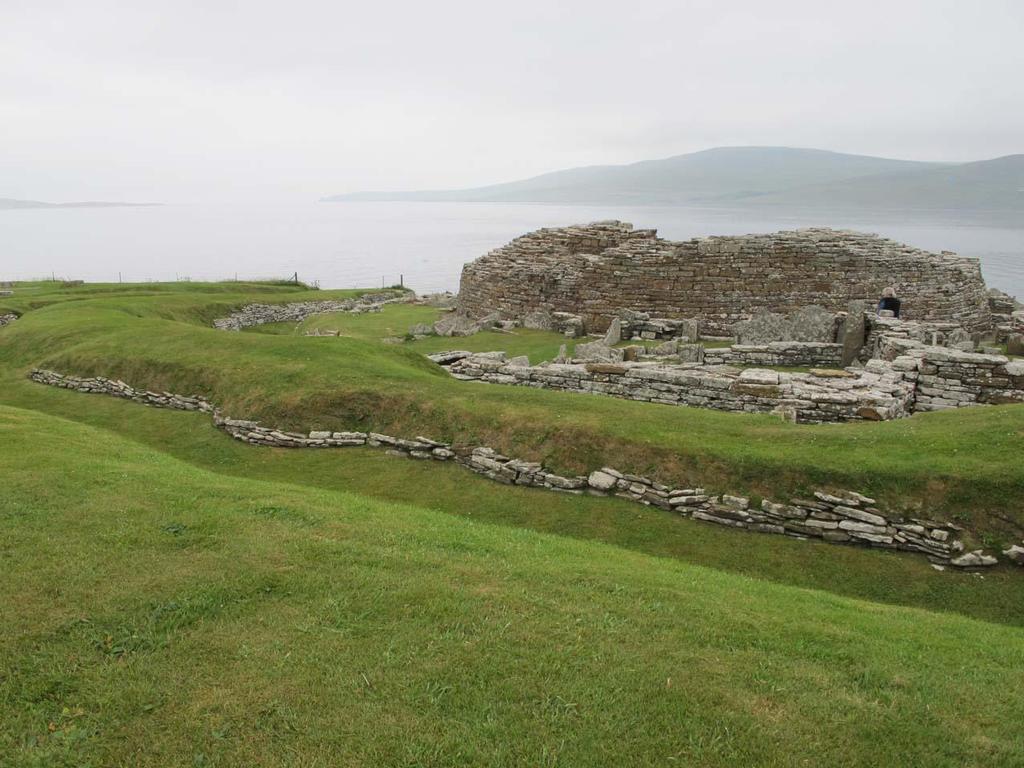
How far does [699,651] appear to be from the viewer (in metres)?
6.95

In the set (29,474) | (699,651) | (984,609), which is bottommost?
(984,609)

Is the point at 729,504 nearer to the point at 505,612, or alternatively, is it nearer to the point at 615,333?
the point at 505,612

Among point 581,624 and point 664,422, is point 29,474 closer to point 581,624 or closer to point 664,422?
point 581,624

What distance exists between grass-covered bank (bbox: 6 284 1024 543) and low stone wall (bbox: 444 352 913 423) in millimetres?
1892

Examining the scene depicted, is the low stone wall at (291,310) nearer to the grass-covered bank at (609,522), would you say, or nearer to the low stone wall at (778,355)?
the grass-covered bank at (609,522)

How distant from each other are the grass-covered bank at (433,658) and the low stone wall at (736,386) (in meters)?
8.51

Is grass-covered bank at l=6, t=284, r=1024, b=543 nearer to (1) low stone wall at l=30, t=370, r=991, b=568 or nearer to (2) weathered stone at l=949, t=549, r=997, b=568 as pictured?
(1) low stone wall at l=30, t=370, r=991, b=568

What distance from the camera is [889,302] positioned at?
2994cm

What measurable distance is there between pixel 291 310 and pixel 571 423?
3971 centimetres

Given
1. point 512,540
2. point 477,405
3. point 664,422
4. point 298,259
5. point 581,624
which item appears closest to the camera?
point 581,624

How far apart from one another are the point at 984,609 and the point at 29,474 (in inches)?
623

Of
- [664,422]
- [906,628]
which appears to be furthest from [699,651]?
[664,422]

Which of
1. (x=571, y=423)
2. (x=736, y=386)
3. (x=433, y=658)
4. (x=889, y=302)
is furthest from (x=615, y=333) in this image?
(x=433, y=658)

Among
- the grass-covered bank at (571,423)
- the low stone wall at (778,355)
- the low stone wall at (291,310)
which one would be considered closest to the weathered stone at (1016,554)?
the grass-covered bank at (571,423)
